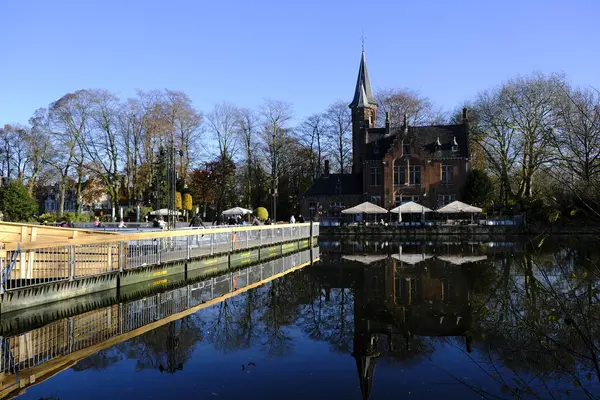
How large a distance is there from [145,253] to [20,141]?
46.9m

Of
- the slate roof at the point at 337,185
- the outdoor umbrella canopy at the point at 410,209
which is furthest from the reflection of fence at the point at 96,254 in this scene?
the slate roof at the point at 337,185

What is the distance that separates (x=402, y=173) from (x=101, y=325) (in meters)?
45.4

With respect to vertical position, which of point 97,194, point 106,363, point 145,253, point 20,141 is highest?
point 20,141

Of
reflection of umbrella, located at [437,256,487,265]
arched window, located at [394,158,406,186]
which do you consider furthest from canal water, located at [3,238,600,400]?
arched window, located at [394,158,406,186]

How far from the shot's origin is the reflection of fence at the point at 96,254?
1151cm

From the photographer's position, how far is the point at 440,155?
51812mm

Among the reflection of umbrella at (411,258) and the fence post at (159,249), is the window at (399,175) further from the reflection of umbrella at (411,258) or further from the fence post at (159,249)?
the fence post at (159,249)

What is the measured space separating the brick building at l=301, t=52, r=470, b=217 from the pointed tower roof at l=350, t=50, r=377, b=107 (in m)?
3.79

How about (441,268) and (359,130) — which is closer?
(441,268)

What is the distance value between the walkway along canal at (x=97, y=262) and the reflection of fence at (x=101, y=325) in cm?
127

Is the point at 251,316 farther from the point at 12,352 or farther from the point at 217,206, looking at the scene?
the point at 217,206

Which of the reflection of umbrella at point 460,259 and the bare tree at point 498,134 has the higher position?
the bare tree at point 498,134

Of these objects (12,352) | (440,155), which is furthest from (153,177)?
(12,352)

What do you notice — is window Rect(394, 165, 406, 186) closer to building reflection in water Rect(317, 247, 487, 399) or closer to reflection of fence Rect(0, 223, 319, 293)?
building reflection in water Rect(317, 247, 487, 399)
